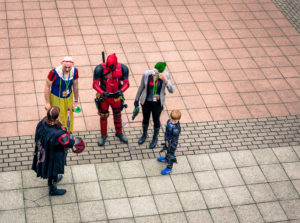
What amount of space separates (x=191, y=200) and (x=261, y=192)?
1.35 metres

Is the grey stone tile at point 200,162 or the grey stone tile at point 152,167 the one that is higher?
the grey stone tile at point 152,167

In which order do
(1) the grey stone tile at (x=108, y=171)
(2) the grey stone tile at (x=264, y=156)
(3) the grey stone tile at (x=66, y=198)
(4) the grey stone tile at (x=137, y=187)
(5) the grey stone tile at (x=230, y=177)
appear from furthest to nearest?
1. (2) the grey stone tile at (x=264, y=156)
2. (5) the grey stone tile at (x=230, y=177)
3. (1) the grey stone tile at (x=108, y=171)
4. (4) the grey stone tile at (x=137, y=187)
5. (3) the grey stone tile at (x=66, y=198)

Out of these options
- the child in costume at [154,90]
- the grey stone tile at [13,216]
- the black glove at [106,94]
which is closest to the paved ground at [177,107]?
the grey stone tile at [13,216]

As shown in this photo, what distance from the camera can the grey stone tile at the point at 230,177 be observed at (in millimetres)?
8133

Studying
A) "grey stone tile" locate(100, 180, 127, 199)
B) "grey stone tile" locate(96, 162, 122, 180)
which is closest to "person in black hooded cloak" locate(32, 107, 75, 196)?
"grey stone tile" locate(100, 180, 127, 199)

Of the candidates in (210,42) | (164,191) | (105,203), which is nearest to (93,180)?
(105,203)

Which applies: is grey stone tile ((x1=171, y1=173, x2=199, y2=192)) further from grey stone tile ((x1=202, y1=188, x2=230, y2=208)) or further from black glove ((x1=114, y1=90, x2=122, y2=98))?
black glove ((x1=114, y1=90, x2=122, y2=98))

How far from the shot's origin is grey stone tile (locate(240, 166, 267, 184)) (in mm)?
8242

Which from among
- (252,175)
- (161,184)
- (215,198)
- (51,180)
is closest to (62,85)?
(51,180)

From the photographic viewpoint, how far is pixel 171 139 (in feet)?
25.2

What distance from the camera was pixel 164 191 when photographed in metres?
7.81

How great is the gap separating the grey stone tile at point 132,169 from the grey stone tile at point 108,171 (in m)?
0.10

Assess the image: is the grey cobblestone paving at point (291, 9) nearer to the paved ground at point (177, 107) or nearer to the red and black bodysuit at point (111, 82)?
the paved ground at point (177, 107)

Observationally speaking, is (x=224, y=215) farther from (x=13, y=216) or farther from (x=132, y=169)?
(x=13, y=216)
